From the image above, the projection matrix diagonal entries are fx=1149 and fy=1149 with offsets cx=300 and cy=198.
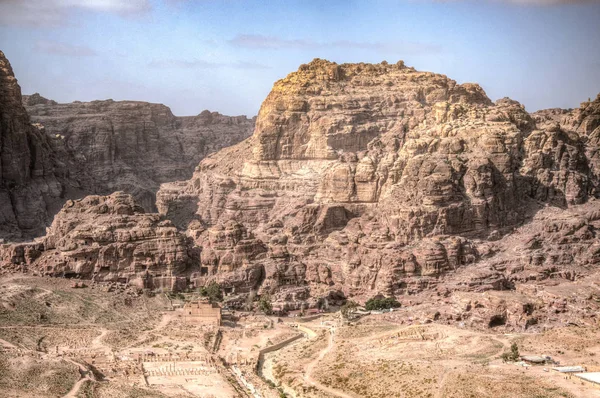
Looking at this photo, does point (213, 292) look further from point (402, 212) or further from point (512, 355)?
point (512, 355)

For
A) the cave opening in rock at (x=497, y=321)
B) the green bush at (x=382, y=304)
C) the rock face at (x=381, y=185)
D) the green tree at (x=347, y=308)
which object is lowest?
the green tree at (x=347, y=308)

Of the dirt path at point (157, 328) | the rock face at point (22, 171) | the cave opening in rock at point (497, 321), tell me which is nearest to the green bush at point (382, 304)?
the cave opening in rock at point (497, 321)

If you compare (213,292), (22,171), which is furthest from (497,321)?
(22,171)

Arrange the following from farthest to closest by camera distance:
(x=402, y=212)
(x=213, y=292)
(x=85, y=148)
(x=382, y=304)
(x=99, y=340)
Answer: (x=85, y=148) < (x=402, y=212) < (x=213, y=292) < (x=382, y=304) < (x=99, y=340)

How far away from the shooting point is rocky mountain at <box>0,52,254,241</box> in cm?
13225

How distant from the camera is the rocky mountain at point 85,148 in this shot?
5207 inches

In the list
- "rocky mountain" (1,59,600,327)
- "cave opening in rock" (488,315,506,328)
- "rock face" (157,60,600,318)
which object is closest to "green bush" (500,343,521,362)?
"cave opening in rock" (488,315,506,328)

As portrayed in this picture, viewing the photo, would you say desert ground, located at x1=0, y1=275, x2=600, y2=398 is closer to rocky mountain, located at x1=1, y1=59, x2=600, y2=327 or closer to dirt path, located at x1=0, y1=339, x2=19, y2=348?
dirt path, located at x1=0, y1=339, x2=19, y2=348

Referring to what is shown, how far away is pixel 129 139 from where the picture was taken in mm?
168500

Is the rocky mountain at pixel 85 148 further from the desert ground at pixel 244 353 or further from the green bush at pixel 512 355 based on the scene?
the green bush at pixel 512 355

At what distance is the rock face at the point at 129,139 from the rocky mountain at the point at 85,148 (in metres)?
0.14

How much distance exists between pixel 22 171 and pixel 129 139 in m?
35.5

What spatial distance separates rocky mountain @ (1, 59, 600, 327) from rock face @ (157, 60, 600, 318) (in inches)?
6.2

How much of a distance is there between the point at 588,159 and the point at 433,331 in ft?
137
